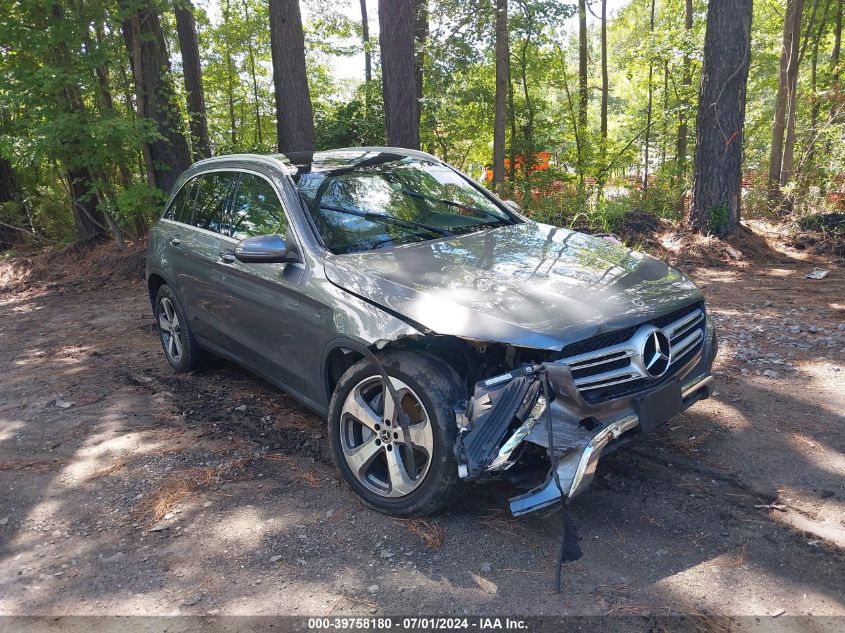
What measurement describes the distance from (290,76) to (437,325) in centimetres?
864

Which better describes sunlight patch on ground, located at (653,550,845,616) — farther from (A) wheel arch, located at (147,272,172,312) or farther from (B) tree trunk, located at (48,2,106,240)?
(B) tree trunk, located at (48,2,106,240)

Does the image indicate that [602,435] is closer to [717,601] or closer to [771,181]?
[717,601]

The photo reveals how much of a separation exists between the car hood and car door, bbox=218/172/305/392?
1.56 ft

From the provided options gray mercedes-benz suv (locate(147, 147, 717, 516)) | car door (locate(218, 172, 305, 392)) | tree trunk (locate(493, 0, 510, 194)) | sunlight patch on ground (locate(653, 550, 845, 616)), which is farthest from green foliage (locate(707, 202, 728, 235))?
sunlight patch on ground (locate(653, 550, 845, 616))

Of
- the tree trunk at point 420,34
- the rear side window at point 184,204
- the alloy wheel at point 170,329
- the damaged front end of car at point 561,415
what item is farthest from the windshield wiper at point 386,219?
the tree trunk at point 420,34

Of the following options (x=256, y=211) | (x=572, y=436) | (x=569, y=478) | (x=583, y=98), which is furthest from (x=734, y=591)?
(x=583, y=98)

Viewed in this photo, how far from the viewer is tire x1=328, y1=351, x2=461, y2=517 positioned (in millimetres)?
3148

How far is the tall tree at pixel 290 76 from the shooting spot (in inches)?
405

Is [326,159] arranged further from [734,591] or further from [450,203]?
[734,591]

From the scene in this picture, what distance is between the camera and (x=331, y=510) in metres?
3.63

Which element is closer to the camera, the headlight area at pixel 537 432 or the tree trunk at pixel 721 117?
the headlight area at pixel 537 432

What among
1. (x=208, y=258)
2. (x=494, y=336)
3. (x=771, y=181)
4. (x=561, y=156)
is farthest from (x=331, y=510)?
(x=561, y=156)

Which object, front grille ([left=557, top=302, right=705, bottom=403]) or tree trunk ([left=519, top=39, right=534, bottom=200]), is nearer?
front grille ([left=557, top=302, right=705, bottom=403])

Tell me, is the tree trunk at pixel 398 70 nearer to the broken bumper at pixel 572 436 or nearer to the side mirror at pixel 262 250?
the side mirror at pixel 262 250
